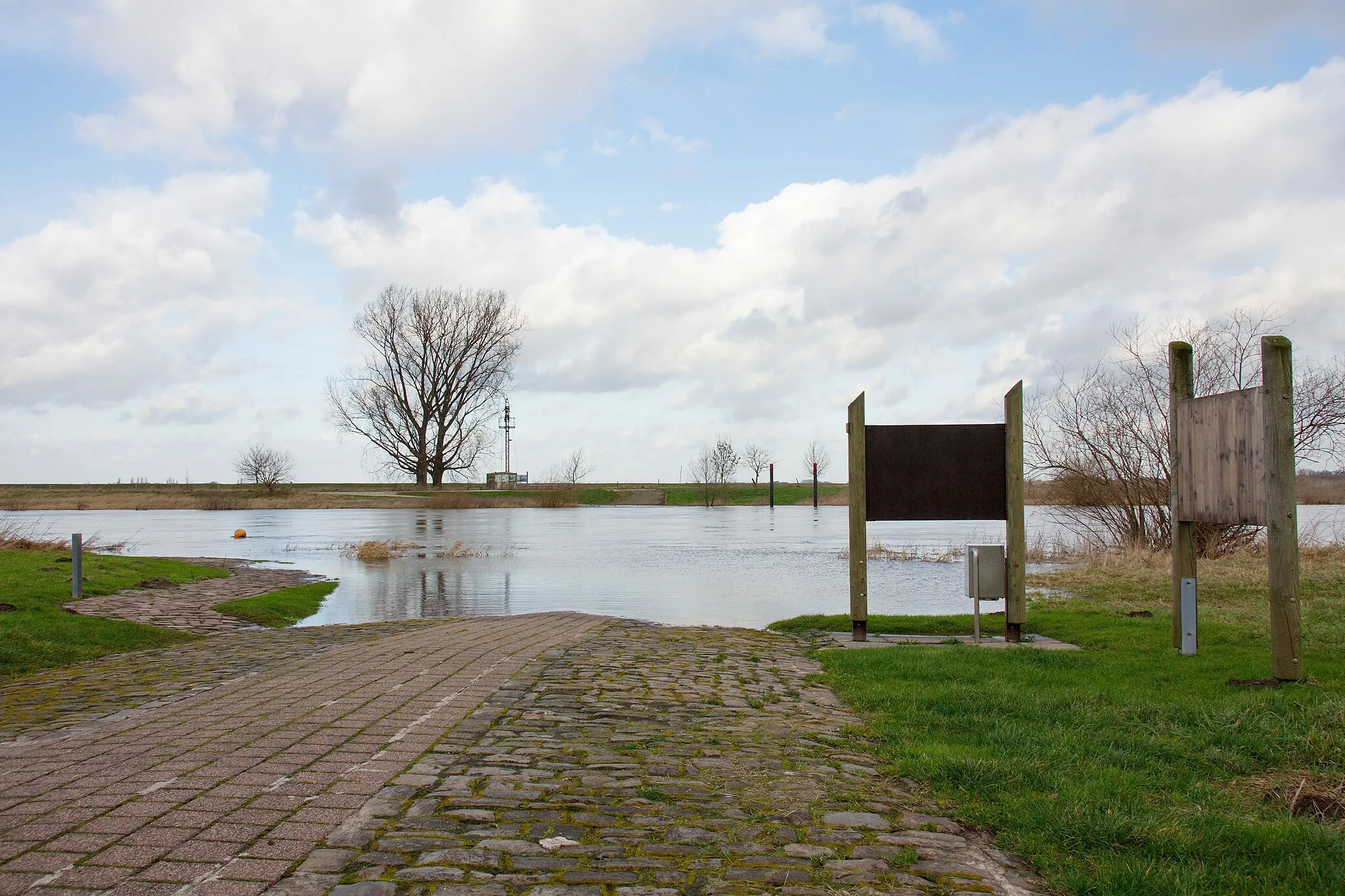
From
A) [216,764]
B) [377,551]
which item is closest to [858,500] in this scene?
[216,764]

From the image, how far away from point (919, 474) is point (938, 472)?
8.5 inches

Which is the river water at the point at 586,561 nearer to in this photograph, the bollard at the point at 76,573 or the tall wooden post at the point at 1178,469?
the bollard at the point at 76,573

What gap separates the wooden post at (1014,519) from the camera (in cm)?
1123

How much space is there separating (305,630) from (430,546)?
20.8 metres

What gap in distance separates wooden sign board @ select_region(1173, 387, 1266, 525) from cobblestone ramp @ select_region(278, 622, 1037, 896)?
13.7 feet

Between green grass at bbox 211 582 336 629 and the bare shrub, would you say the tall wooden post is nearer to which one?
green grass at bbox 211 582 336 629

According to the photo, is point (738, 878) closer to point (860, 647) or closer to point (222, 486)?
point (860, 647)

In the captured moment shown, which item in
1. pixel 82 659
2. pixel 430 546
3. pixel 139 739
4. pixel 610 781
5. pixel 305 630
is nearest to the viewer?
pixel 610 781

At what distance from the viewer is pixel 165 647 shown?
11352mm

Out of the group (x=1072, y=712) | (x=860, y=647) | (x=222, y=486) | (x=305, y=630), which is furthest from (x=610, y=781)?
(x=222, y=486)

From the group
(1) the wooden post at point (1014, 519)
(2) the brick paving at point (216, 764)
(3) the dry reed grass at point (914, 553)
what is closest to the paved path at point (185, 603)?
(2) the brick paving at point (216, 764)

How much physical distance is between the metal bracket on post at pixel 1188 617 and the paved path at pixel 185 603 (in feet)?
38.4

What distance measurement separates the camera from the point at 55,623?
11539 mm

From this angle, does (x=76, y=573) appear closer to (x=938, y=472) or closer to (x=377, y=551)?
(x=938, y=472)
